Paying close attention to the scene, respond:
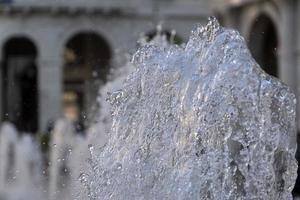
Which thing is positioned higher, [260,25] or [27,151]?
[260,25]

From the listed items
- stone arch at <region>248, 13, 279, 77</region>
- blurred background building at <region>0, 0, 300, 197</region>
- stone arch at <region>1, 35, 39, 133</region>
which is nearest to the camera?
stone arch at <region>248, 13, 279, 77</region>

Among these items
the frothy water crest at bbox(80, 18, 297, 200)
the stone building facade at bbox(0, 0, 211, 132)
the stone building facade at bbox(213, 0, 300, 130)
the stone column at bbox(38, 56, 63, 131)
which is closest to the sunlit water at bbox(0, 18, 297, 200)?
the frothy water crest at bbox(80, 18, 297, 200)

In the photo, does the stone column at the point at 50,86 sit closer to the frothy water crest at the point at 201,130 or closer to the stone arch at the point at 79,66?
the stone arch at the point at 79,66

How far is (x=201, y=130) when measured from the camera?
5.68 m

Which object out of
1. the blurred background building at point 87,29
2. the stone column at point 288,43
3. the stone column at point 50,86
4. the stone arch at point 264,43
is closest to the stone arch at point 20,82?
the blurred background building at point 87,29

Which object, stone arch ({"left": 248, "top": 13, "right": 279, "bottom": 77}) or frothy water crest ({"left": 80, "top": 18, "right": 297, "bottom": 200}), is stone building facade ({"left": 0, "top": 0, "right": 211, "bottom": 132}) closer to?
stone arch ({"left": 248, "top": 13, "right": 279, "bottom": 77})

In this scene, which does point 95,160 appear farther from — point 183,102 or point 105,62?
point 105,62

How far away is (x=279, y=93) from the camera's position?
577 centimetres

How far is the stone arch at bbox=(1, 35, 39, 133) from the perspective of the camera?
33438mm

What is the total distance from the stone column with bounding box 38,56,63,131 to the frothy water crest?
2531 cm

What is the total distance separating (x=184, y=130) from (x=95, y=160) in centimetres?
80

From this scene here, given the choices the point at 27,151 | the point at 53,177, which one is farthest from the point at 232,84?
the point at 27,151

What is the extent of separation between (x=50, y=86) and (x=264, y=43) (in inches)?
332

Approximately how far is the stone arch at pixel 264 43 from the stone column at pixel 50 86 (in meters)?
7.57
